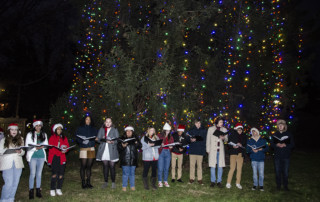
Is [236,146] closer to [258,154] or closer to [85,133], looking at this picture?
[258,154]

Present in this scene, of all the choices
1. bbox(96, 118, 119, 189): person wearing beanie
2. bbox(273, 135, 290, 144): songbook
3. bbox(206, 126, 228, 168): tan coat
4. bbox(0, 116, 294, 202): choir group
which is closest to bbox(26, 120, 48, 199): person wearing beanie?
bbox(0, 116, 294, 202): choir group

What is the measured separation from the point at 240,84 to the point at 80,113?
809cm

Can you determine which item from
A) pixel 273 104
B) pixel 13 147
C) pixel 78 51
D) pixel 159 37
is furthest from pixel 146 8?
pixel 13 147

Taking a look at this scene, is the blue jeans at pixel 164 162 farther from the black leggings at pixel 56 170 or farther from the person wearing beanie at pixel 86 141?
the black leggings at pixel 56 170

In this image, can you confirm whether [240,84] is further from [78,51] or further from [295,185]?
[78,51]

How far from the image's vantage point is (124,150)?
26.1 ft

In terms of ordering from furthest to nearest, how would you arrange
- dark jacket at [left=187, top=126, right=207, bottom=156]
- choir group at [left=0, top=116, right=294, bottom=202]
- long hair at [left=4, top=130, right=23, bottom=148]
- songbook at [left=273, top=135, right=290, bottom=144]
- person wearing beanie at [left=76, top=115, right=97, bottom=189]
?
dark jacket at [left=187, top=126, right=207, bottom=156]
songbook at [left=273, top=135, right=290, bottom=144]
person wearing beanie at [left=76, top=115, right=97, bottom=189]
choir group at [left=0, top=116, right=294, bottom=202]
long hair at [left=4, top=130, right=23, bottom=148]

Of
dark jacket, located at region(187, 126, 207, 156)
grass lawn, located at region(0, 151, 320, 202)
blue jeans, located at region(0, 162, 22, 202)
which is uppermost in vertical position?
dark jacket, located at region(187, 126, 207, 156)

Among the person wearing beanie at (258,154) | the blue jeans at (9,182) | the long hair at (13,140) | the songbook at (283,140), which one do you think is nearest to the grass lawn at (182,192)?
the person wearing beanie at (258,154)

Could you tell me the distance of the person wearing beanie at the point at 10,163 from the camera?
6262mm

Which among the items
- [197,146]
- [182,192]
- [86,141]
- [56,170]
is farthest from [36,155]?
[197,146]

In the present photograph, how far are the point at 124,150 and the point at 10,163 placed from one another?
282 centimetres

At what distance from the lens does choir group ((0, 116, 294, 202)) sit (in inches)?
261

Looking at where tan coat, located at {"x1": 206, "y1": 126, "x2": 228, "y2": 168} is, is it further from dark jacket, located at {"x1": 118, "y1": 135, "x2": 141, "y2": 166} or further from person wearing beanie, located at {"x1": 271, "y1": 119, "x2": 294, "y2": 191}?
dark jacket, located at {"x1": 118, "y1": 135, "x2": 141, "y2": 166}
